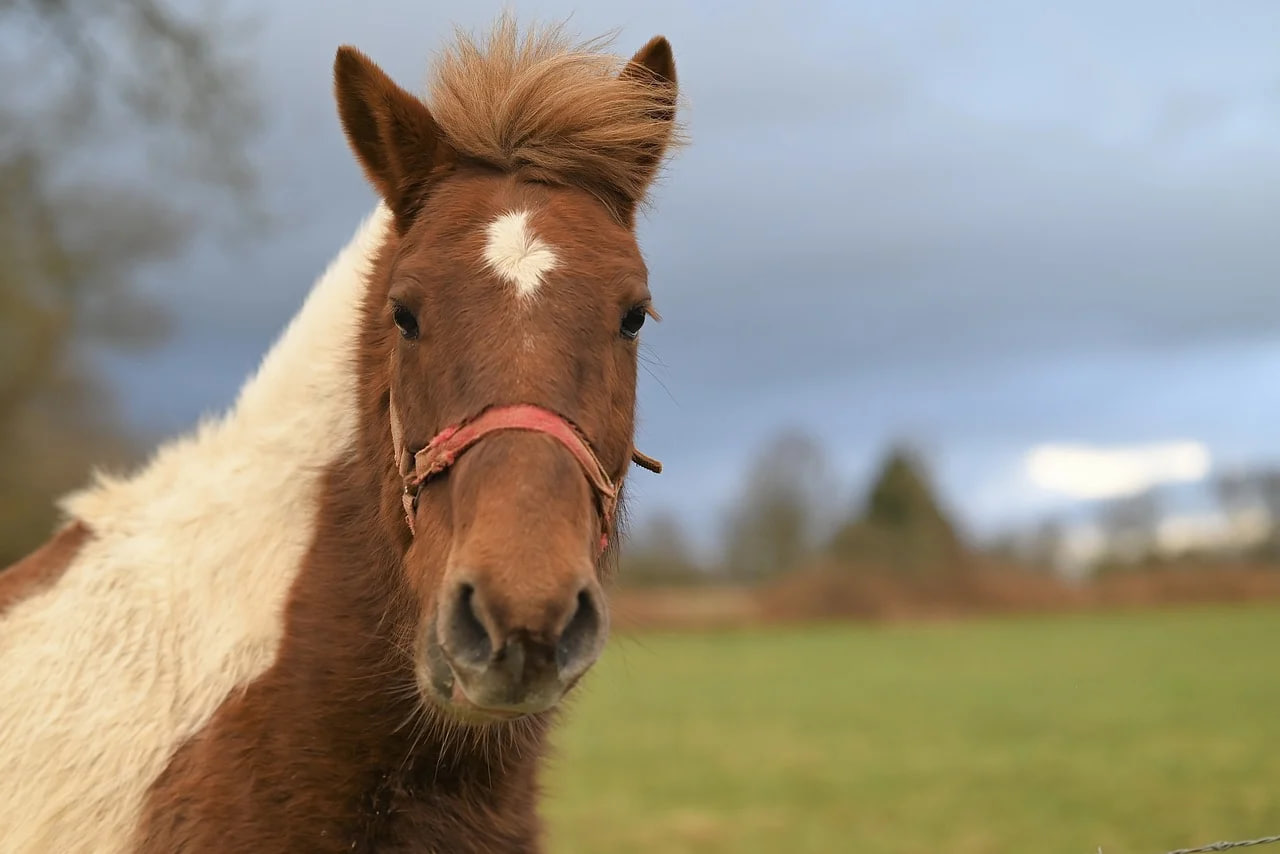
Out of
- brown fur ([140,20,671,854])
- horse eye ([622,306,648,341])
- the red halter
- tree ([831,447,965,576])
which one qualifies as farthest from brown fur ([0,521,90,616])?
tree ([831,447,965,576])

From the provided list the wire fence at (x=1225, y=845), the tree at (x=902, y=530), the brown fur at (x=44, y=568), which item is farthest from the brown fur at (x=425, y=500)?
the tree at (x=902, y=530)

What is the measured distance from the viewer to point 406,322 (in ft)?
10.5

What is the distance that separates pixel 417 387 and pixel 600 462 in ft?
1.81

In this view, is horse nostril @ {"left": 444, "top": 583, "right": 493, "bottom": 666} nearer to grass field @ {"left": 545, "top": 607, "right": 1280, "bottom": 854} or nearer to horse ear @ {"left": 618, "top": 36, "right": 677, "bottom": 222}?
→ grass field @ {"left": 545, "top": 607, "right": 1280, "bottom": 854}

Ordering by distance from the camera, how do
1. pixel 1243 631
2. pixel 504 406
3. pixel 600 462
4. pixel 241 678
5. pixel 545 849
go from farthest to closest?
pixel 1243 631, pixel 545 849, pixel 241 678, pixel 600 462, pixel 504 406

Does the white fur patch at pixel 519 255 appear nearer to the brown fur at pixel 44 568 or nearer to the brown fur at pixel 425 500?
the brown fur at pixel 425 500

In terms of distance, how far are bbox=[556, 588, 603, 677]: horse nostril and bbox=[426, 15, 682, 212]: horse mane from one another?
1435 millimetres

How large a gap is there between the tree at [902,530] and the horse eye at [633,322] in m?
67.9

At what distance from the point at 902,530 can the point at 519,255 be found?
2793 inches

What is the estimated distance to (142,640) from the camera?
3553 mm

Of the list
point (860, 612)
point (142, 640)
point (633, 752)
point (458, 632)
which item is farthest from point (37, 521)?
point (860, 612)

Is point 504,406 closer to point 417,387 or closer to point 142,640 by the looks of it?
point 417,387

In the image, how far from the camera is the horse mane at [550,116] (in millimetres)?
3486

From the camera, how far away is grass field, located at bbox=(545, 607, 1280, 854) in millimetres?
14109
